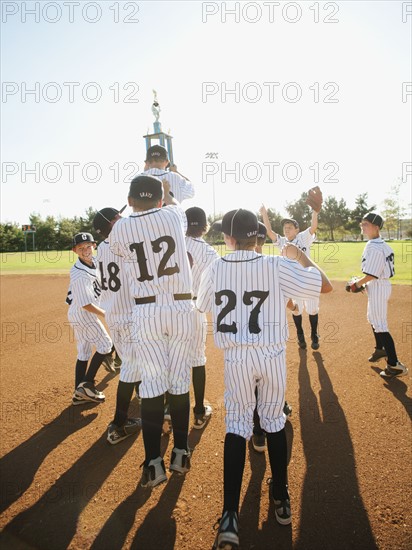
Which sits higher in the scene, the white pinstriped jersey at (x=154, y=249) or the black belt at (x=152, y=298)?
the white pinstriped jersey at (x=154, y=249)

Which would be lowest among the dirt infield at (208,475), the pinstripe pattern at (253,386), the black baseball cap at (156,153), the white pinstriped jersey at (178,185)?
the dirt infield at (208,475)

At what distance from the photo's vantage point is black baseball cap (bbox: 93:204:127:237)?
12.5 feet

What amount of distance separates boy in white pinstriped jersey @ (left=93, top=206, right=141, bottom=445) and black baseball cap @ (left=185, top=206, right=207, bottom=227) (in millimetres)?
944

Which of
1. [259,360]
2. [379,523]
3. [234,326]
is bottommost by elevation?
[379,523]

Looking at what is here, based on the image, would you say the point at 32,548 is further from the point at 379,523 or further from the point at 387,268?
the point at 387,268

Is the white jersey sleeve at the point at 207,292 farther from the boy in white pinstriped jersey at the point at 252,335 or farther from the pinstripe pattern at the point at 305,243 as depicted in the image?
the pinstripe pattern at the point at 305,243

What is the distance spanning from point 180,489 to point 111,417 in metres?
1.62

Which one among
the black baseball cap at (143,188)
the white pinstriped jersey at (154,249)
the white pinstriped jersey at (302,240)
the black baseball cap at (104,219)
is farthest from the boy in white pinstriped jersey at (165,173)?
the white pinstriped jersey at (302,240)

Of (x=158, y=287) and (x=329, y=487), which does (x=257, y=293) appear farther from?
(x=329, y=487)

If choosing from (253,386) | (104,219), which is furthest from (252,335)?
(104,219)

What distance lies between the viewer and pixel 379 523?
2543 mm

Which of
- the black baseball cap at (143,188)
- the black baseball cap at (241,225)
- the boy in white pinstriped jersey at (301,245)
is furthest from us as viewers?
the boy in white pinstriped jersey at (301,245)

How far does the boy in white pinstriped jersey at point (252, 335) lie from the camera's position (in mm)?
2430

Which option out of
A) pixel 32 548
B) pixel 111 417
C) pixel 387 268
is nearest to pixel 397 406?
pixel 387 268
